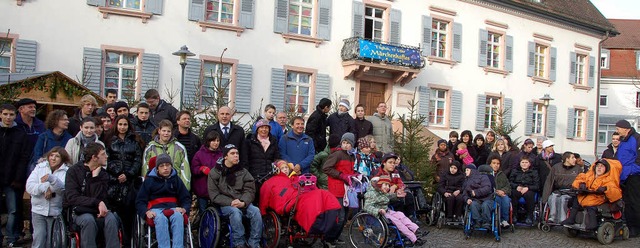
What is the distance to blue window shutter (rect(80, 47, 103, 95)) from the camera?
51.6ft

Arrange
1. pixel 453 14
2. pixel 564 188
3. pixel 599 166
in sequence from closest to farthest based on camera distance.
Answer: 1. pixel 599 166
2. pixel 564 188
3. pixel 453 14

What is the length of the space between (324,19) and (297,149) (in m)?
11.4

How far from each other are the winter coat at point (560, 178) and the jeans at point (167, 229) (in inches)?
276

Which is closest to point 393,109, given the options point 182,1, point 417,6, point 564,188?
point 417,6

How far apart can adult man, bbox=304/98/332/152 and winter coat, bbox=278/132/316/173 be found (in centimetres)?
112

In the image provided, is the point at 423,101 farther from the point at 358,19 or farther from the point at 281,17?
the point at 281,17

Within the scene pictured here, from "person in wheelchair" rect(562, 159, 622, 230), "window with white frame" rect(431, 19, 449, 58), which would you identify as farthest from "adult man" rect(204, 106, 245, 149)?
"window with white frame" rect(431, 19, 449, 58)

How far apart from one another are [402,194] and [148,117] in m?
3.57

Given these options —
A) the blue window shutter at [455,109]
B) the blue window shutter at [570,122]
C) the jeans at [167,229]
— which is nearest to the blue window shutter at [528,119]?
the blue window shutter at [570,122]

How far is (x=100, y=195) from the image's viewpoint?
6.44m

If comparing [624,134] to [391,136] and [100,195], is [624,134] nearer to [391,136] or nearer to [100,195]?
[391,136]

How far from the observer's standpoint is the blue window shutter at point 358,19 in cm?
2019

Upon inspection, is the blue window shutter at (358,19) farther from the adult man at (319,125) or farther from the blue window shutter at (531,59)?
the adult man at (319,125)

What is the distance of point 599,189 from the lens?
944 cm
